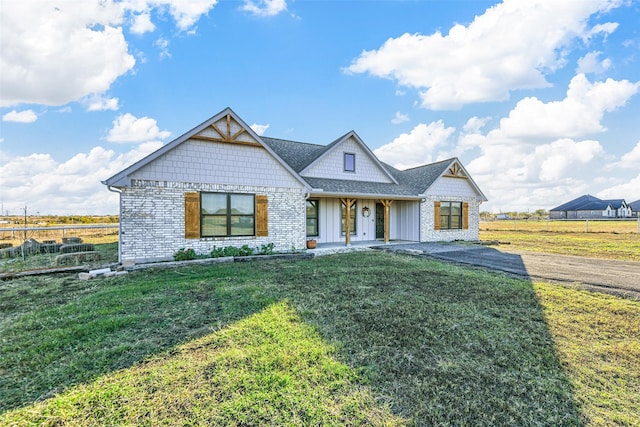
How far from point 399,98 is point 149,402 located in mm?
17905

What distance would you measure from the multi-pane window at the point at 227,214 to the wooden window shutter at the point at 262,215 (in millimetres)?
169

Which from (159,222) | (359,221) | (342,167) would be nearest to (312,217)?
(359,221)

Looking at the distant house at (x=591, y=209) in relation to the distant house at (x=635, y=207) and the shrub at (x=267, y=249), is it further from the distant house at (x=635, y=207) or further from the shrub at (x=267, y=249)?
the shrub at (x=267, y=249)

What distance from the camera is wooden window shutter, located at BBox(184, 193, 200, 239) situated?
30.8 feet

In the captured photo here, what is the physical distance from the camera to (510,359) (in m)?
3.06

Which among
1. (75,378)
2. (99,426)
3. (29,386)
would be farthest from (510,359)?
(29,386)

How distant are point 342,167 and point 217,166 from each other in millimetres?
6067

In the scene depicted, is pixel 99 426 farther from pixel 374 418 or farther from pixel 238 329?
pixel 374 418

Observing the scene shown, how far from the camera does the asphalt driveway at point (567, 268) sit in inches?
244

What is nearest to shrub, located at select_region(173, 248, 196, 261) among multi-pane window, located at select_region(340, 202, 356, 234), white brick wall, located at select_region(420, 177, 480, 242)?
multi-pane window, located at select_region(340, 202, 356, 234)

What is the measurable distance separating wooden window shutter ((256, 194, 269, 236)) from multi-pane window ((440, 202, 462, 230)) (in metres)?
10.0

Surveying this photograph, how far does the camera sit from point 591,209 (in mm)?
57906

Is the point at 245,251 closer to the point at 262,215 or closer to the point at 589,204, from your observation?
the point at 262,215

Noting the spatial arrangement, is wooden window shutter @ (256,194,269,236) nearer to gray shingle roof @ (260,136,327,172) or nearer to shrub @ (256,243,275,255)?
shrub @ (256,243,275,255)
